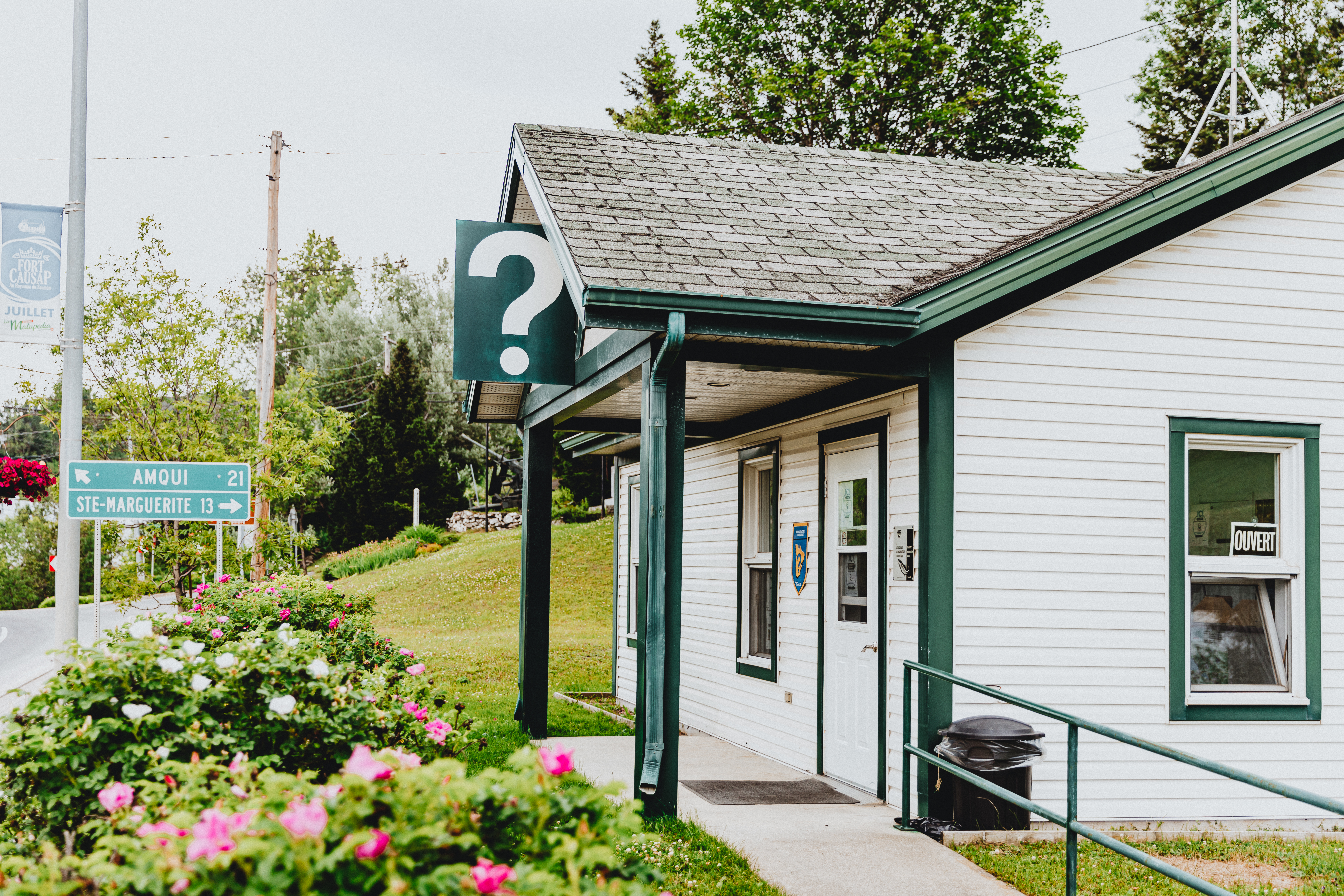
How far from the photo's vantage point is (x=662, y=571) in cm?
602

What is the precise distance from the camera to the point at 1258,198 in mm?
7148

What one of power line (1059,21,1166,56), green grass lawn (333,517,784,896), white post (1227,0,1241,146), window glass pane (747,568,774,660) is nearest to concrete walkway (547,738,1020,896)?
green grass lawn (333,517,784,896)

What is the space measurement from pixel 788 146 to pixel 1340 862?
21.6 ft

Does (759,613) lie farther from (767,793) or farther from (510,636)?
(510,636)

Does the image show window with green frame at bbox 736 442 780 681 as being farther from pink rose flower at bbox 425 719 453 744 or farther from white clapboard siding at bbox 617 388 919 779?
pink rose flower at bbox 425 719 453 744

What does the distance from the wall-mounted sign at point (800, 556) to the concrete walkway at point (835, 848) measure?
4.66 feet

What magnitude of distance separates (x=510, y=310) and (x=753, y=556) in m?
3.08

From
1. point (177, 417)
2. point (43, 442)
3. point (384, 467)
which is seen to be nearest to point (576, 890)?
point (177, 417)

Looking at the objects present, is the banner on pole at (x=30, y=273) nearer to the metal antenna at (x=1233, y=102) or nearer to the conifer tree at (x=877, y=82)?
the metal antenna at (x=1233, y=102)

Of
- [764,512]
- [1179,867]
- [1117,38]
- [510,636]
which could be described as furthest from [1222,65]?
[1179,867]

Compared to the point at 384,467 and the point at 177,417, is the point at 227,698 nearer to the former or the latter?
the point at 177,417

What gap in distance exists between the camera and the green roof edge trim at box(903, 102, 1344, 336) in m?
6.30

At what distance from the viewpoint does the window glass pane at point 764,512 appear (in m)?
9.70

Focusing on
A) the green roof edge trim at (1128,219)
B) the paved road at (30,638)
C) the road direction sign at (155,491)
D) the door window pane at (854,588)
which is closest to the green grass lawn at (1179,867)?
the door window pane at (854,588)
